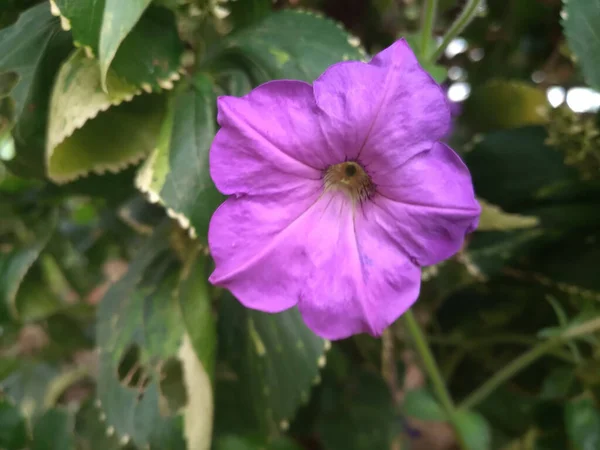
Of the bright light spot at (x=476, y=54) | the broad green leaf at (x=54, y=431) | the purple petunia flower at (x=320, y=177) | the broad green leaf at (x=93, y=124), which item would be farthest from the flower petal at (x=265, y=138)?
the bright light spot at (x=476, y=54)

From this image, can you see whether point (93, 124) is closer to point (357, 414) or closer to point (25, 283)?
point (25, 283)

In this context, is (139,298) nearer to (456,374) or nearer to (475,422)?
(475,422)

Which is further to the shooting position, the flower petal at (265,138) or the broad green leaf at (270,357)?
the broad green leaf at (270,357)

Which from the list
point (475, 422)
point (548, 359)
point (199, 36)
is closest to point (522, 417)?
point (548, 359)

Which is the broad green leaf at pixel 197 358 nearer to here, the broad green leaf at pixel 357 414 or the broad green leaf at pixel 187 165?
the broad green leaf at pixel 187 165

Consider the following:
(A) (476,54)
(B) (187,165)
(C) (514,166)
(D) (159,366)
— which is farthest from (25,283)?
(A) (476,54)

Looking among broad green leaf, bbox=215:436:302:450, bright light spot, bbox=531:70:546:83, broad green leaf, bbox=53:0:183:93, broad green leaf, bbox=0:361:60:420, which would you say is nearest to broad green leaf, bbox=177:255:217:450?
broad green leaf, bbox=215:436:302:450

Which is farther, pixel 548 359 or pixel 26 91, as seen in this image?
pixel 548 359
